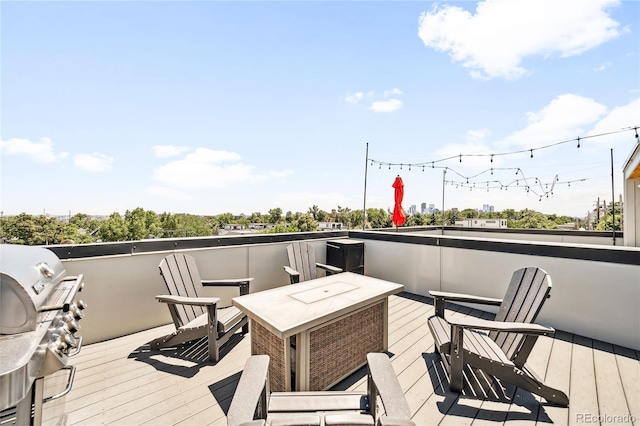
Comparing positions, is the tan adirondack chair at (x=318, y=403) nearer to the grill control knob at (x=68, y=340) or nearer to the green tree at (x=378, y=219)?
the grill control knob at (x=68, y=340)

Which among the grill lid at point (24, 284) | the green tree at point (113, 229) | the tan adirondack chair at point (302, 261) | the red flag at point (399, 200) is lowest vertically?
the green tree at point (113, 229)

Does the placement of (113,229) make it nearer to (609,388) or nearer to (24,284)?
(24,284)

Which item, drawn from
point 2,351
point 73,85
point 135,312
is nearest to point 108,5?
point 73,85

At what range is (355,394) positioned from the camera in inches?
64.2

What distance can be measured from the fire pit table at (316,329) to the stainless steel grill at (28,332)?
1020mm

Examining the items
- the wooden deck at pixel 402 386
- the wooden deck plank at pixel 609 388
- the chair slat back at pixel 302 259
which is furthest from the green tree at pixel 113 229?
the wooden deck plank at pixel 609 388

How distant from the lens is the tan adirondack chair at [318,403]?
1.06 metres

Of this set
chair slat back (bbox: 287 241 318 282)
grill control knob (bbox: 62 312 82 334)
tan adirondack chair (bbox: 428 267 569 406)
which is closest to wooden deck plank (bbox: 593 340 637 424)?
tan adirondack chair (bbox: 428 267 569 406)

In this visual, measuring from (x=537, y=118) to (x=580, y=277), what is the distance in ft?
20.0

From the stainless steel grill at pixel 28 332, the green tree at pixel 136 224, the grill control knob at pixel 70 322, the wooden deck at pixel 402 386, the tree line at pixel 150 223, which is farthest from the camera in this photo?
the green tree at pixel 136 224

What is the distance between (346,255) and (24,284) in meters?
3.66

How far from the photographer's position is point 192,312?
9.48ft

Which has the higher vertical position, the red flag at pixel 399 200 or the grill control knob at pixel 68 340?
the red flag at pixel 399 200

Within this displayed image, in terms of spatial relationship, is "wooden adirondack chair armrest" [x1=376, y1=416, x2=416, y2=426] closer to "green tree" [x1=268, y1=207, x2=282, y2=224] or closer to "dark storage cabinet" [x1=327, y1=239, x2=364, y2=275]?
"dark storage cabinet" [x1=327, y1=239, x2=364, y2=275]
